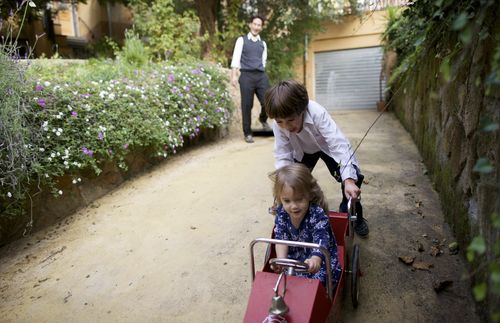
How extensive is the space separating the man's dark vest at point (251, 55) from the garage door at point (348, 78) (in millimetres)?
6503

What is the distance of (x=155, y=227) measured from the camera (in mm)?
3621

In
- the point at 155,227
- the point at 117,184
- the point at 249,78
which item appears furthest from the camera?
the point at 249,78

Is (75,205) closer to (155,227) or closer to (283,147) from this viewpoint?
(155,227)

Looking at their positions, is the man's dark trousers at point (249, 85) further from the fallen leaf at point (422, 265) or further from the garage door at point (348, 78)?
the garage door at point (348, 78)

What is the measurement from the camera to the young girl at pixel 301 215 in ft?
6.88

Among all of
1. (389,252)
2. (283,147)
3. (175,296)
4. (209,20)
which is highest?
(209,20)

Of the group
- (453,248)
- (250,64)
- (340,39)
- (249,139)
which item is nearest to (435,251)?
(453,248)

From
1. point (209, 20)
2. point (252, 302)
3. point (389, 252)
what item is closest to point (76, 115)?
point (252, 302)

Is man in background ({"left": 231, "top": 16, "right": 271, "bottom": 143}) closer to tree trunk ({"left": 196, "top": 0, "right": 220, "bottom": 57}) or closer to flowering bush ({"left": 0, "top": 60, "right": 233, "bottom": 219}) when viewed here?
flowering bush ({"left": 0, "top": 60, "right": 233, "bottom": 219})

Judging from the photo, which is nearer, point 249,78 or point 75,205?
point 75,205

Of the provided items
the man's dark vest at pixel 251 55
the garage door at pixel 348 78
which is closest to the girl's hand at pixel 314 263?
the man's dark vest at pixel 251 55

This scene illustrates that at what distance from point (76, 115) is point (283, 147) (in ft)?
7.28

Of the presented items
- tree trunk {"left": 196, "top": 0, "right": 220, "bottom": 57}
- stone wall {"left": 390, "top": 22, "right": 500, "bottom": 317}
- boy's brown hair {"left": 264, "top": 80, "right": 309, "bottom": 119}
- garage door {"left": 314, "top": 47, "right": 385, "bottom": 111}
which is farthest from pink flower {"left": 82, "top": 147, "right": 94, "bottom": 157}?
garage door {"left": 314, "top": 47, "right": 385, "bottom": 111}

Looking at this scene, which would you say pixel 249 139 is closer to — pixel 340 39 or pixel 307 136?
pixel 307 136
